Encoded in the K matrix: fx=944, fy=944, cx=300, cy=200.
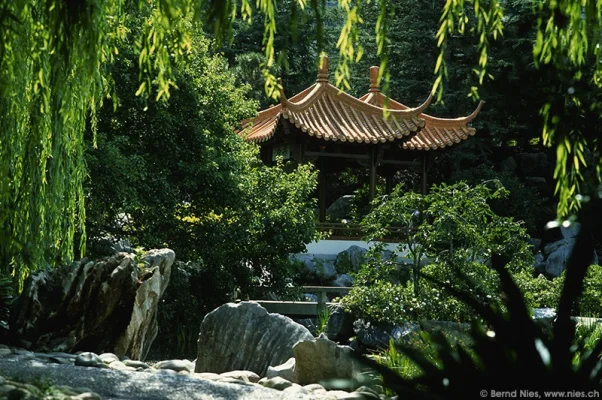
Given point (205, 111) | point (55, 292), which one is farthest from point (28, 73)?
point (205, 111)

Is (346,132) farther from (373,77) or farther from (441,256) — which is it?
(441,256)

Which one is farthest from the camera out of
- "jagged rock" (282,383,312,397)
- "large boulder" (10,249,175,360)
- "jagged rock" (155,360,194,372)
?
"large boulder" (10,249,175,360)

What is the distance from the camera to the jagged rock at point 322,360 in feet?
24.4

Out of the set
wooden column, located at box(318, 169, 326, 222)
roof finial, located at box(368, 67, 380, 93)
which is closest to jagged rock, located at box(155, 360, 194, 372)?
wooden column, located at box(318, 169, 326, 222)

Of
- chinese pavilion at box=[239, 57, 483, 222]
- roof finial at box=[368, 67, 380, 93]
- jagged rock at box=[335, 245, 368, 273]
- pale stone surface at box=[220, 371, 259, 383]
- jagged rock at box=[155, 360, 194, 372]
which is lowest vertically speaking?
jagged rock at box=[155, 360, 194, 372]

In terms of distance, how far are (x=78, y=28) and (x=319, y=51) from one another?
3.50 feet

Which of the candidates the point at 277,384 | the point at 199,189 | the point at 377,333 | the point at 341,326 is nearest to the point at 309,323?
the point at 341,326

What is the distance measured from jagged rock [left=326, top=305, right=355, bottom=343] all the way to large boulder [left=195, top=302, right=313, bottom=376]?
1.64 meters

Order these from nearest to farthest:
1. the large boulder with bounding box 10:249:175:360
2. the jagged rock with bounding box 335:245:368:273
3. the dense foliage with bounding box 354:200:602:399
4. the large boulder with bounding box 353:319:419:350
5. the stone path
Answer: the dense foliage with bounding box 354:200:602:399 < the stone path < the large boulder with bounding box 10:249:175:360 < the large boulder with bounding box 353:319:419:350 < the jagged rock with bounding box 335:245:368:273

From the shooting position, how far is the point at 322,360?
748 cm

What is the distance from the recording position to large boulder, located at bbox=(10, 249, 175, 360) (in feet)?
27.8

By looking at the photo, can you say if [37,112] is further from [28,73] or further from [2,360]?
[2,360]

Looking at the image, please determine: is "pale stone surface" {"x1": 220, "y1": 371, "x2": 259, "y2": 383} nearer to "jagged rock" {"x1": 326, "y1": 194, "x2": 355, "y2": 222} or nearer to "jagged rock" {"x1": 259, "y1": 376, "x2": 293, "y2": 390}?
"jagged rock" {"x1": 259, "y1": 376, "x2": 293, "y2": 390}

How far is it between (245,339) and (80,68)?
479cm
